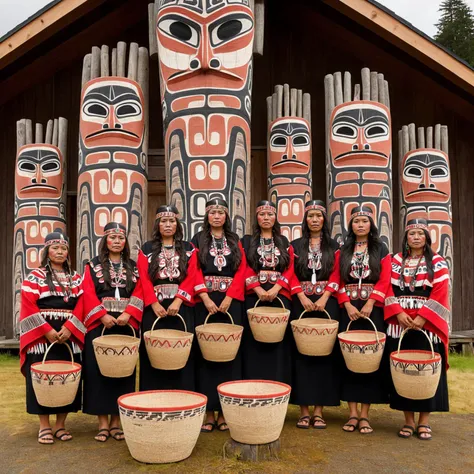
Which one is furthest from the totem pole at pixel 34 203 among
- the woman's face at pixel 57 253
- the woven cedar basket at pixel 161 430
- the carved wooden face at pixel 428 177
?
the carved wooden face at pixel 428 177

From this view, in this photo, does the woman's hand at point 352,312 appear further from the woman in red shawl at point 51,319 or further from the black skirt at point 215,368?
the woman in red shawl at point 51,319

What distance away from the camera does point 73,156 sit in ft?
27.4

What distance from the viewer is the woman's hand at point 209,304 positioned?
3707 millimetres

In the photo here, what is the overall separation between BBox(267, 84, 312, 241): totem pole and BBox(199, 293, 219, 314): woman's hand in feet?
9.33

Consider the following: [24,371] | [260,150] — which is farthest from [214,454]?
[260,150]

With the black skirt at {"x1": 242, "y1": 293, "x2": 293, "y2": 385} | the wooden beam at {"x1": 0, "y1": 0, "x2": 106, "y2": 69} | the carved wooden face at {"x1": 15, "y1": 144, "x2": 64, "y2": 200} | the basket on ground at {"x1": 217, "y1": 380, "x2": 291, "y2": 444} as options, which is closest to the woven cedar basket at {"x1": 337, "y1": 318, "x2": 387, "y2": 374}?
the black skirt at {"x1": 242, "y1": 293, "x2": 293, "y2": 385}

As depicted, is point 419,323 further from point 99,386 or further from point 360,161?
point 360,161

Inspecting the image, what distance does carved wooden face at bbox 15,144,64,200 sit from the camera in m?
6.78

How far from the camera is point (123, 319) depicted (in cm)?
357

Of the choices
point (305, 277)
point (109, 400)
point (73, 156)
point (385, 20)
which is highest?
point (385, 20)

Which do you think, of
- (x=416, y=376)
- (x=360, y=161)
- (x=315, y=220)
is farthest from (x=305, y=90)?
(x=416, y=376)

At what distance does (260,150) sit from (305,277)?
4.61m

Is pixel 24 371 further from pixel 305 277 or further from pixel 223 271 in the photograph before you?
pixel 305 277

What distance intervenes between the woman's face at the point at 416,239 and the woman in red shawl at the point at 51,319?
2524 millimetres
